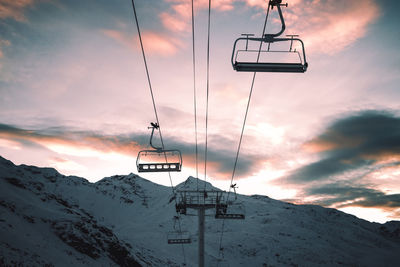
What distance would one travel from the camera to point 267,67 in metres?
7.23

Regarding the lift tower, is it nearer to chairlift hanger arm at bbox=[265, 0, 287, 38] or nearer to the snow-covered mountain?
the snow-covered mountain

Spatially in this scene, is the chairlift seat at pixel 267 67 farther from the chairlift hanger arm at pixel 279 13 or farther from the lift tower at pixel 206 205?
the lift tower at pixel 206 205

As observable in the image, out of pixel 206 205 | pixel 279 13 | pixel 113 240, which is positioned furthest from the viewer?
pixel 113 240

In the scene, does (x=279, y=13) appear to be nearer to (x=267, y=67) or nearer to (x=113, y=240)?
(x=267, y=67)

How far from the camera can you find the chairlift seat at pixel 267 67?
720cm

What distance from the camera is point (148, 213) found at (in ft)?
541

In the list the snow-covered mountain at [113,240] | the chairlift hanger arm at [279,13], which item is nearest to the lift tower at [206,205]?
the snow-covered mountain at [113,240]

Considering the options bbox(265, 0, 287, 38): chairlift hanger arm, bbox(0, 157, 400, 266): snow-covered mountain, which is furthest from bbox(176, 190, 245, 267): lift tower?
bbox(265, 0, 287, 38): chairlift hanger arm

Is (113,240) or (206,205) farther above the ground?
(206,205)

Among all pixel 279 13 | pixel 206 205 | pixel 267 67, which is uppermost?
pixel 279 13

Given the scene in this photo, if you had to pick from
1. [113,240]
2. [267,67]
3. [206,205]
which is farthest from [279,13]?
[113,240]

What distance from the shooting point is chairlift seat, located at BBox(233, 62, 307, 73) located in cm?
720

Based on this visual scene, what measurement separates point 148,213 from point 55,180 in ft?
245

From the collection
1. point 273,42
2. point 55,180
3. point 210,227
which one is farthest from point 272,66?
point 55,180
